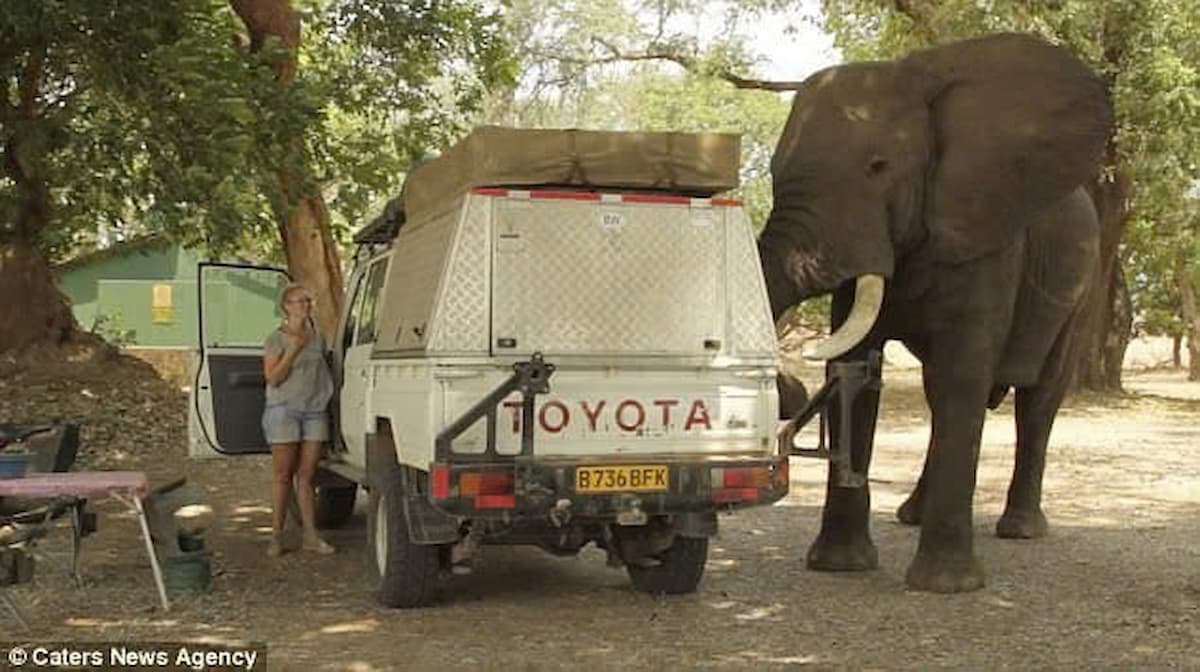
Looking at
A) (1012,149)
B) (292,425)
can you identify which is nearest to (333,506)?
(292,425)

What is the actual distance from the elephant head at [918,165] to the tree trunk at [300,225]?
5.92 meters

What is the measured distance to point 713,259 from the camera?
752 cm

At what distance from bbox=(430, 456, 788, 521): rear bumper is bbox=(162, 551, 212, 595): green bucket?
6.45ft

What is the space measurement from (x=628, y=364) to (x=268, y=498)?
6.36 metres

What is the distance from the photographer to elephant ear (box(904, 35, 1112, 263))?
8.45 meters

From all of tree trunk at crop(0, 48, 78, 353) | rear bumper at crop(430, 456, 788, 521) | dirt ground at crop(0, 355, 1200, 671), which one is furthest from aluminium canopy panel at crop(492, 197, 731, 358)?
tree trunk at crop(0, 48, 78, 353)

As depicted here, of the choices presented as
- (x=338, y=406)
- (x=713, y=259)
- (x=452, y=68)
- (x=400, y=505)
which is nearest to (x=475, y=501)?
(x=400, y=505)

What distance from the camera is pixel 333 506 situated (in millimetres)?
11117

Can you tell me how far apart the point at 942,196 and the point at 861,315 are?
35.2 inches

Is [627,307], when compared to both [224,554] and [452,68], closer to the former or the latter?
[224,554]

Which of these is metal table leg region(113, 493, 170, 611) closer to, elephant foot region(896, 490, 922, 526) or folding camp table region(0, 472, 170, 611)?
folding camp table region(0, 472, 170, 611)

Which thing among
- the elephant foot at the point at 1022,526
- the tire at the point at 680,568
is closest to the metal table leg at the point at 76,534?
the tire at the point at 680,568

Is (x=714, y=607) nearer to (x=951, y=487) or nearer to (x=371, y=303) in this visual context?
(x=951, y=487)

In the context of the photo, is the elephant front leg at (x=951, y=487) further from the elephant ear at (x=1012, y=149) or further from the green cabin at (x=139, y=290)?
the green cabin at (x=139, y=290)
